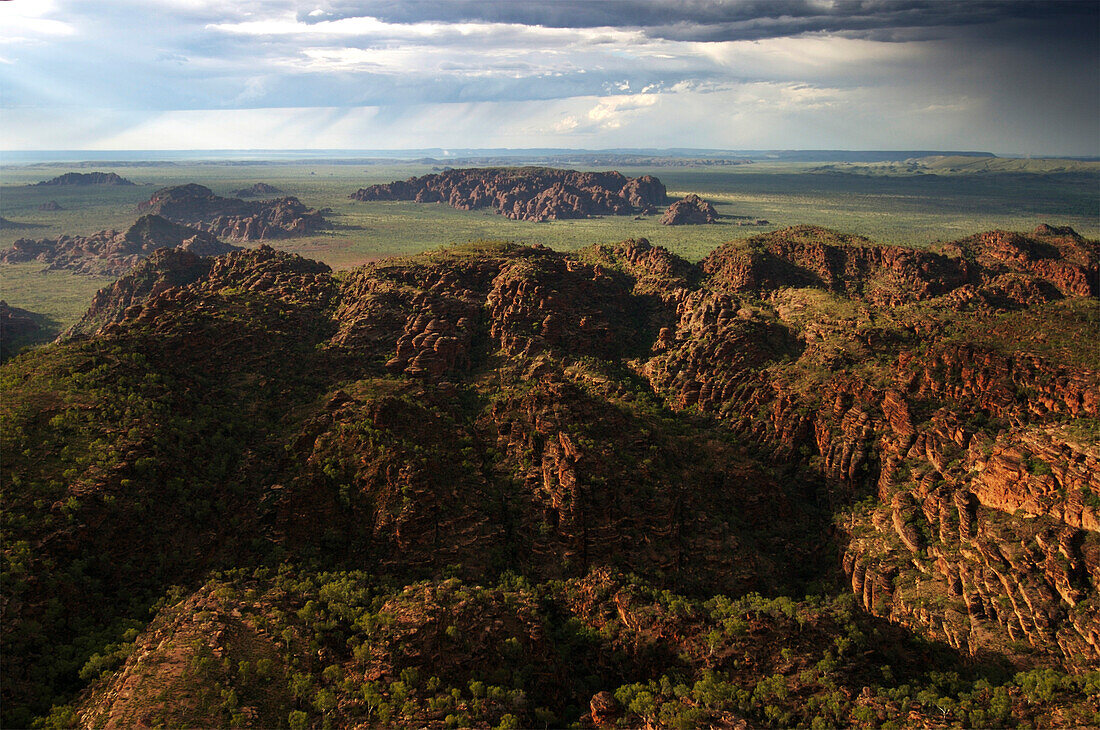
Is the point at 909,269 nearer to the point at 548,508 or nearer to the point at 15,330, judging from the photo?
the point at 548,508

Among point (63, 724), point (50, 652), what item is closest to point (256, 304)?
point (50, 652)

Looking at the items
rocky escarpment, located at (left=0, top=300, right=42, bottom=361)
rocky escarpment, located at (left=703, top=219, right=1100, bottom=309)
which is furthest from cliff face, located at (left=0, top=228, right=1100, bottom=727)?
rocky escarpment, located at (left=0, top=300, right=42, bottom=361)

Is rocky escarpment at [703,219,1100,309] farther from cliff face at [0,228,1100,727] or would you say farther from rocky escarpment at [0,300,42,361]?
rocky escarpment at [0,300,42,361]

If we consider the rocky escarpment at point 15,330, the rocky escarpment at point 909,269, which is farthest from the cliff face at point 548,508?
the rocky escarpment at point 15,330

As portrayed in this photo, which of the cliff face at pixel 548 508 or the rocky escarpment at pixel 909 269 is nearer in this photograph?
the cliff face at pixel 548 508

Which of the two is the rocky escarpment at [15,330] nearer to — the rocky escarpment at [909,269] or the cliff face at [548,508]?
the cliff face at [548,508]

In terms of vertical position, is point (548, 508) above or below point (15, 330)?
below

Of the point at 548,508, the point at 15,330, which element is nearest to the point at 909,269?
the point at 548,508

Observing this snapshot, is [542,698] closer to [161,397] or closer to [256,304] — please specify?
[161,397]
